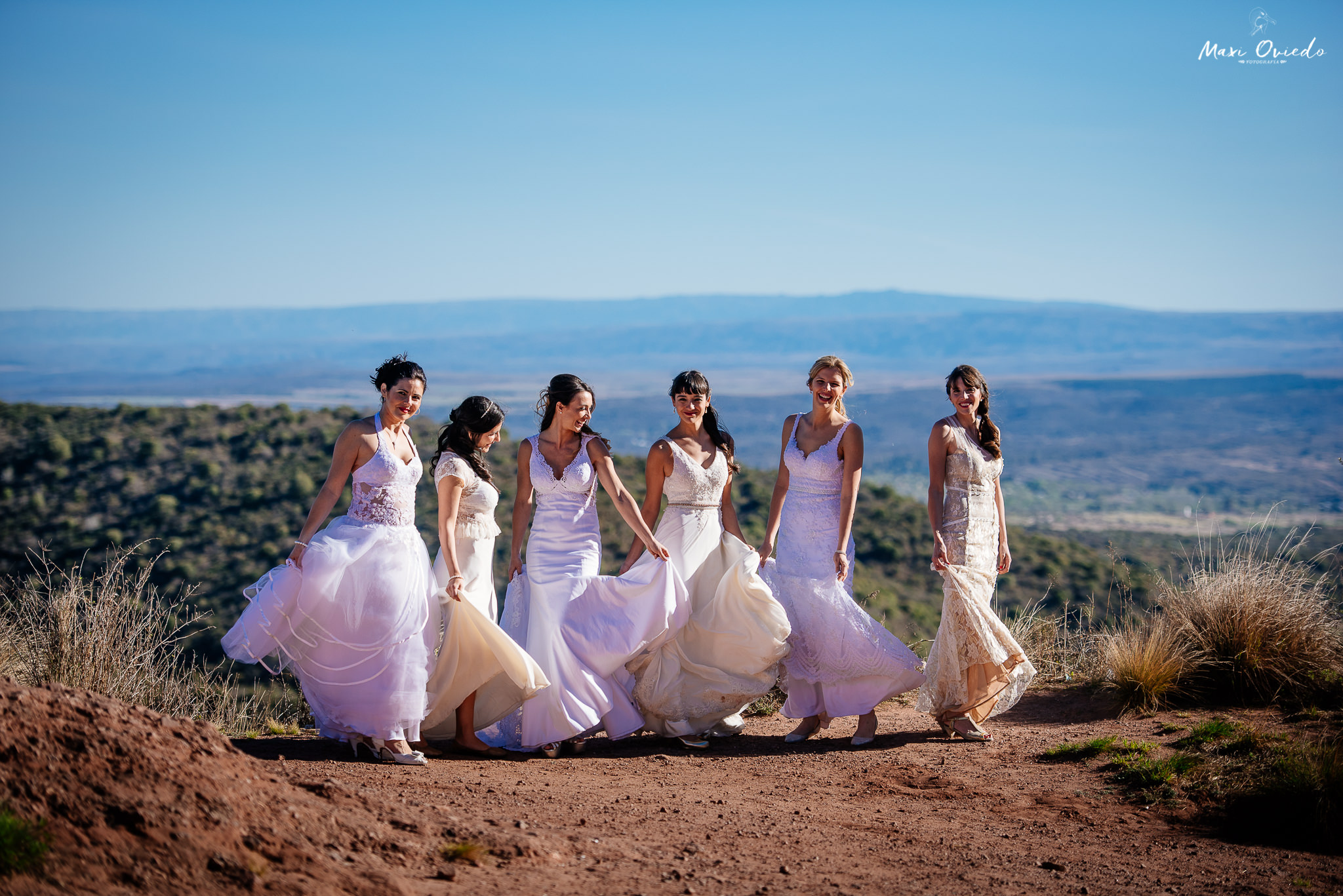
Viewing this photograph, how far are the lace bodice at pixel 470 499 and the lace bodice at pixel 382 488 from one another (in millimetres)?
A: 254

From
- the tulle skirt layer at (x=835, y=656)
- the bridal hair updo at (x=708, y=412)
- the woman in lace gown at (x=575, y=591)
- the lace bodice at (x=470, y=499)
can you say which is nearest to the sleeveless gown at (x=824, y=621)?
the tulle skirt layer at (x=835, y=656)

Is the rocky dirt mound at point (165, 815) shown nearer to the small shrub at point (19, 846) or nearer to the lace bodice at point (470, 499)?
the small shrub at point (19, 846)

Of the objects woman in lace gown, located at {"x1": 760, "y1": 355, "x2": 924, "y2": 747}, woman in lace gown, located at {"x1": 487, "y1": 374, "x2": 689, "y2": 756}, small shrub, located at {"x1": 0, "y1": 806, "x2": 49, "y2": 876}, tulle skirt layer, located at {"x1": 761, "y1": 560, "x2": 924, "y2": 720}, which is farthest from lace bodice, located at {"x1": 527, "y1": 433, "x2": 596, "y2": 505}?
small shrub, located at {"x1": 0, "y1": 806, "x2": 49, "y2": 876}

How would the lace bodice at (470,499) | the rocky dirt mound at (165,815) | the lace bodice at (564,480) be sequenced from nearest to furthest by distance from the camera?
the rocky dirt mound at (165,815) < the lace bodice at (470,499) < the lace bodice at (564,480)

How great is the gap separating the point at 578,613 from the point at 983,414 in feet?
9.28

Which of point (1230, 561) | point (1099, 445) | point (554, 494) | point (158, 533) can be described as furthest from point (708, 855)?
point (1099, 445)

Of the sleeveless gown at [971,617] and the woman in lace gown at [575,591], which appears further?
the sleeveless gown at [971,617]

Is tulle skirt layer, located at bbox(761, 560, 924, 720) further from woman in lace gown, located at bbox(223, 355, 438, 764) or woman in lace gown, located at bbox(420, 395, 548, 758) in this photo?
woman in lace gown, located at bbox(223, 355, 438, 764)

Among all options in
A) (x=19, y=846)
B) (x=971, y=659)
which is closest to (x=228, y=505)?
(x=971, y=659)

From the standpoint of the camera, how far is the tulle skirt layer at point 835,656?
21.0ft

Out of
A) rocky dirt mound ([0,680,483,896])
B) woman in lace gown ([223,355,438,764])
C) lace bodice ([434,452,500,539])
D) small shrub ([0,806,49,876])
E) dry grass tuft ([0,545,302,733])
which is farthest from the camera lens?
dry grass tuft ([0,545,302,733])

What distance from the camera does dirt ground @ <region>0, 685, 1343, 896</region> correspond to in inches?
143

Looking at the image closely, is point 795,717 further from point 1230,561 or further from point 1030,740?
point 1230,561

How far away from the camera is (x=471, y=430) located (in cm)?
622
